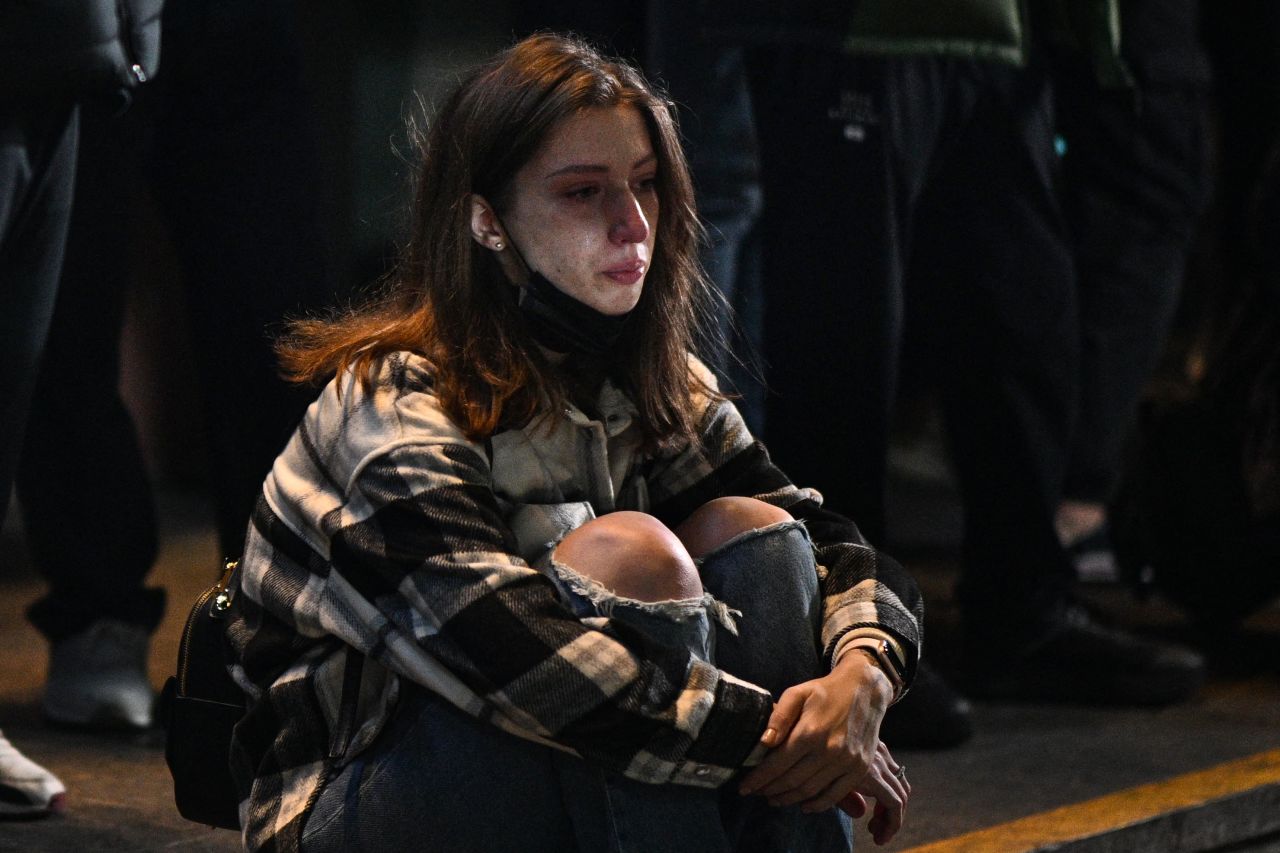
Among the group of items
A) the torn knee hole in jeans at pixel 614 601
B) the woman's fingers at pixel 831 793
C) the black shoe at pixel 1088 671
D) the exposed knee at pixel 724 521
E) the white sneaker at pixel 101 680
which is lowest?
→ the black shoe at pixel 1088 671

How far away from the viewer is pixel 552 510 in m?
2.08

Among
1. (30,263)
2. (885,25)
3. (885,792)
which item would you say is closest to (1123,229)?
(885,25)

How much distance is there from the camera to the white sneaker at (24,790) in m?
2.52

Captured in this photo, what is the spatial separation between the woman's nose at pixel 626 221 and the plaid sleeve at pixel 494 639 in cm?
33

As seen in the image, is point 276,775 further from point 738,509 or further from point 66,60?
point 66,60

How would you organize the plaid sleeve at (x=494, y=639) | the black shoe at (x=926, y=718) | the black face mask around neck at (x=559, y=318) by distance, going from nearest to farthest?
the plaid sleeve at (x=494, y=639) → the black face mask around neck at (x=559, y=318) → the black shoe at (x=926, y=718)

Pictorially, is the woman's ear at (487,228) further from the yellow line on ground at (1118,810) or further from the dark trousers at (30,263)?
the yellow line on ground at (1118,810)

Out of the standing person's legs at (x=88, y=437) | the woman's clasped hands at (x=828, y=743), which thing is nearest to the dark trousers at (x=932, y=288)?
the standing person's legs at (x=88, y=437)

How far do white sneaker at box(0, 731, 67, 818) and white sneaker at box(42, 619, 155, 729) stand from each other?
1.54 feet

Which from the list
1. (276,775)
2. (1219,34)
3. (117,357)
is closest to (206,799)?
(276,775)

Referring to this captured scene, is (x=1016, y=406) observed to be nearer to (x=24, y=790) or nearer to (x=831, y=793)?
(x=831, y=793)

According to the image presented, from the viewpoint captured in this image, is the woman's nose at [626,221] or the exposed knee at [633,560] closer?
the exposed knee at [633,560]

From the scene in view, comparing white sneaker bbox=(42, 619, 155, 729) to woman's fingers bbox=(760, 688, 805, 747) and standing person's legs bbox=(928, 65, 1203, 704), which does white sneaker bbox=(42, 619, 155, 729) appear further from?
standing person's legs bbox=(928, 65, 1203, 704)

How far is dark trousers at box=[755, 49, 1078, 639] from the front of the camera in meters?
3.16
